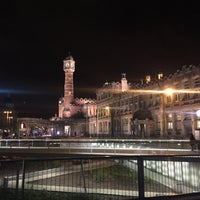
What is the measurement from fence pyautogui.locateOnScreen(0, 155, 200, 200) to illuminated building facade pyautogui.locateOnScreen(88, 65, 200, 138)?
34.8 m

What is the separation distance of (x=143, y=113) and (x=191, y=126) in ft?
45.2

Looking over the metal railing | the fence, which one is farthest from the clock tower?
the fence

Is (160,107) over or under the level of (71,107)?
under

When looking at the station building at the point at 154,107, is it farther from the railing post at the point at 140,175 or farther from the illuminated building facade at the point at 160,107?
the railing post at the point at 140,175

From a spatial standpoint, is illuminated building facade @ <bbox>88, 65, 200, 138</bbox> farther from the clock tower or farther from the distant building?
the clock tower

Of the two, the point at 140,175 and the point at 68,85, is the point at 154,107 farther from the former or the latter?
→ the point at 68,85

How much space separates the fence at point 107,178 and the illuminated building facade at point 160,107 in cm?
3482

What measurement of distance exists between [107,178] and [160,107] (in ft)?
167

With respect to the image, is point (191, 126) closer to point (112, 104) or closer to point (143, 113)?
point (143, 113)

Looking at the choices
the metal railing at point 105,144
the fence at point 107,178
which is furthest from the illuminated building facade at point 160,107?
the fence at point 107,178

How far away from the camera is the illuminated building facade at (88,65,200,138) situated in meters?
50.3

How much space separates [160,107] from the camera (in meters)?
59.0

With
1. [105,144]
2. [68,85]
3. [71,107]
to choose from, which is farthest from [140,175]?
[68,85]

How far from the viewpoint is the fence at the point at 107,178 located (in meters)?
8.08
